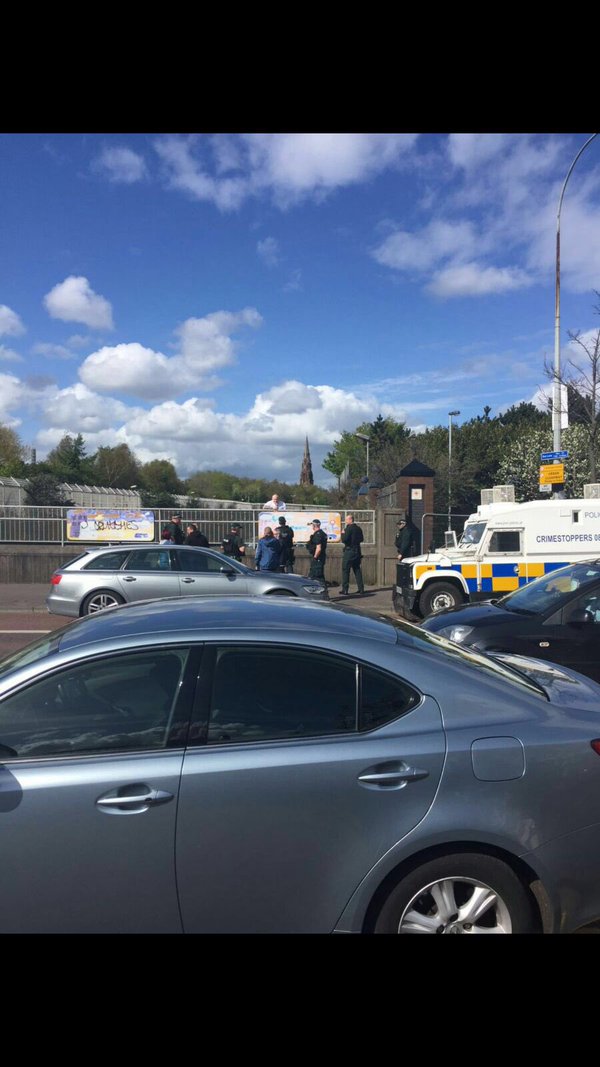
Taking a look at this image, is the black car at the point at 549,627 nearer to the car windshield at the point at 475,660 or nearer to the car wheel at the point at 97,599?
the car windshield at the point at 475,660

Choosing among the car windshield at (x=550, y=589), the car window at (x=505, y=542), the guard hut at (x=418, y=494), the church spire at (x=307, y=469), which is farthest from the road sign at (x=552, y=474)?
the church spire at (x=307, y=469)

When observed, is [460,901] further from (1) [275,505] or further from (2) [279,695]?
(1) [275,505]

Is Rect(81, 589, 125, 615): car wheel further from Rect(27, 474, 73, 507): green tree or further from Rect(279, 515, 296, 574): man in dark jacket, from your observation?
Rect(27, 474, 73, 507): green tree

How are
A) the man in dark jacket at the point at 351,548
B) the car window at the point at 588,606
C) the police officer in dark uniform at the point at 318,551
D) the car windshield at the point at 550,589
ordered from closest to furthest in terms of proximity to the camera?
the car window at the point at 588,606, the car windshield at the point at 550,589, the man in dark jacket at the point at 351,548, the police officer in dark uniform at the point at 318,551

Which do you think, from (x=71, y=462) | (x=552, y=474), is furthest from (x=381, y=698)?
(x=71, y=462)

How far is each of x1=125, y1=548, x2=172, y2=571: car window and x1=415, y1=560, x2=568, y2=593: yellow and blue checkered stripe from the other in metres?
4.14

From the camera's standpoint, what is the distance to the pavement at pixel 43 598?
1521 cm

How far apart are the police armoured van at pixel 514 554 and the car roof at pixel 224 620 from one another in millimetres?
8792

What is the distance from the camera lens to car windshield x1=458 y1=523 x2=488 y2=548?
41.8 feet

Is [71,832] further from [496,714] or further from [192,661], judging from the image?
[496,714]

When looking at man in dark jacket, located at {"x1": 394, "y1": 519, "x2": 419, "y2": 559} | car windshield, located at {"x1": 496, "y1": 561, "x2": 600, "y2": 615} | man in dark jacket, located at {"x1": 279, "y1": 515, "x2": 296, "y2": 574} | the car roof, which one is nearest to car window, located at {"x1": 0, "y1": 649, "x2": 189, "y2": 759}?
the car roof

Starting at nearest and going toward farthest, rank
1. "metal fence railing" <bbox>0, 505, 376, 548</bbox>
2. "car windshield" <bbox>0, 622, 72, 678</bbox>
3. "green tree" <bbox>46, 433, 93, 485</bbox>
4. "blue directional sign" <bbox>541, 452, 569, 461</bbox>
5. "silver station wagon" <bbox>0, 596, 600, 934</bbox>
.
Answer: "silver station wagon" <bbox>0, 596, 600, 934</bbox>
"car windshield" <bbox>0, 622, 72, 678</bbox>
"blue directional sign" <bbox>541, 452, 569, 461</bbox>
"metal fence railing" <bbox>0, 505, 376, 548</bbox>
"green tree" <bbox>46, 433, 93, 485</bbox>

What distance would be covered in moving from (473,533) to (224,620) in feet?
34.2
